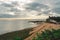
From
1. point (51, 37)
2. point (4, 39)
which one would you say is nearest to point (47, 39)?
point (51, 37)

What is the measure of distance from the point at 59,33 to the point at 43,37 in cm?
110

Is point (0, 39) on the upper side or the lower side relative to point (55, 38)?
lower

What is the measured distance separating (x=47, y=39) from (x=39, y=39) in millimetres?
511

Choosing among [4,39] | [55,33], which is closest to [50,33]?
[55,33]

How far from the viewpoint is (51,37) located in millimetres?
13750

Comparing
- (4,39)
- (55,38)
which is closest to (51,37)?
(55,38)

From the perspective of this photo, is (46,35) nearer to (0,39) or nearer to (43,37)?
(43,37)

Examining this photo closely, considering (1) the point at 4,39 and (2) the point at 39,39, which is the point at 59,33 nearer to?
(2) the point at 39,39

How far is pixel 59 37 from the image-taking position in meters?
13.6

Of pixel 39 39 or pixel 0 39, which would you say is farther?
pixel 0 39

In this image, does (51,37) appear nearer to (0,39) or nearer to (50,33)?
(50,33)

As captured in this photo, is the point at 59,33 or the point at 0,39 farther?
the point at 0,39

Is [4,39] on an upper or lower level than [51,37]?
lower

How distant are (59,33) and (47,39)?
3.41 ft
